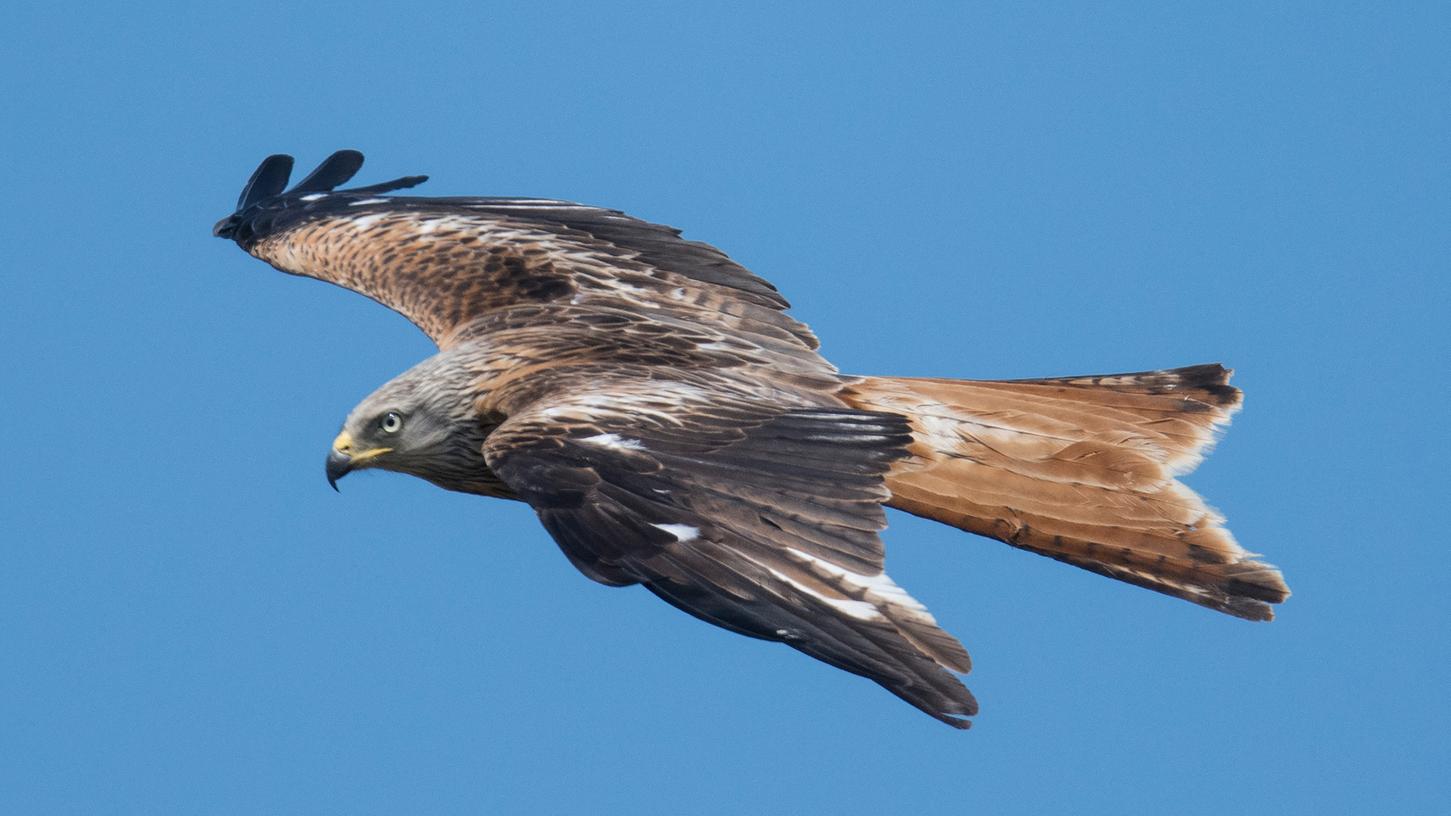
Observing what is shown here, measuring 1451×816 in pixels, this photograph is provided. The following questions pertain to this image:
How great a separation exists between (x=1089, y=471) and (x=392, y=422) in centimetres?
274

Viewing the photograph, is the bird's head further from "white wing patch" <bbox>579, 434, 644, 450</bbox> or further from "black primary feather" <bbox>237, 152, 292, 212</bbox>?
"black primary feather" <bbox>237, 152, 292, 212</bbox>

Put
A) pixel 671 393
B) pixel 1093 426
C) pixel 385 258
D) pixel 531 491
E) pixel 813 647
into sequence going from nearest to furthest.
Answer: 1. pixel 813 647
2. pixel 531 491
3. pixel 671 393
4. pixel 1093 426
5. pixel 385 258

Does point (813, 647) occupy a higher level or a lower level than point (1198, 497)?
lower

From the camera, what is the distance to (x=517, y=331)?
29.1ft

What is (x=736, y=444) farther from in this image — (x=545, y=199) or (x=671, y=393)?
(x=545, y=199)

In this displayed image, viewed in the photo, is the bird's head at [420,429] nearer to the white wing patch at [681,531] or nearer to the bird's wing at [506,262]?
the bird's wing at [506,262]

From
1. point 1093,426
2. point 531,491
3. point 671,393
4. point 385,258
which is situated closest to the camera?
point 531,491

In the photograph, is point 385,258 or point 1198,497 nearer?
point 1198,497

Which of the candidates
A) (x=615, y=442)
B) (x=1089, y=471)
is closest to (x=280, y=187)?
(x=615, y=442)

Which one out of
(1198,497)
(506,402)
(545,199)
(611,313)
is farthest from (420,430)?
(1198,497)

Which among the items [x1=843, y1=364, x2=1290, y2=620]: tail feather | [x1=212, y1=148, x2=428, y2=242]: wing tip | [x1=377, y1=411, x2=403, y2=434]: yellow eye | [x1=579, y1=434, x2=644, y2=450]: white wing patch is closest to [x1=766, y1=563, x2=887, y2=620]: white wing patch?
[x1=579, y1=434, x2=644, y2=450]: white wing patch

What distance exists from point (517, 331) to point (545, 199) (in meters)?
1.74

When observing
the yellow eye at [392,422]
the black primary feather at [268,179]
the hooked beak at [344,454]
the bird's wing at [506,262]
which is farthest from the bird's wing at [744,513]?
the black primary feather at [268,179]

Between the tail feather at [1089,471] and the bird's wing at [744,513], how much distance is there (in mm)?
863
